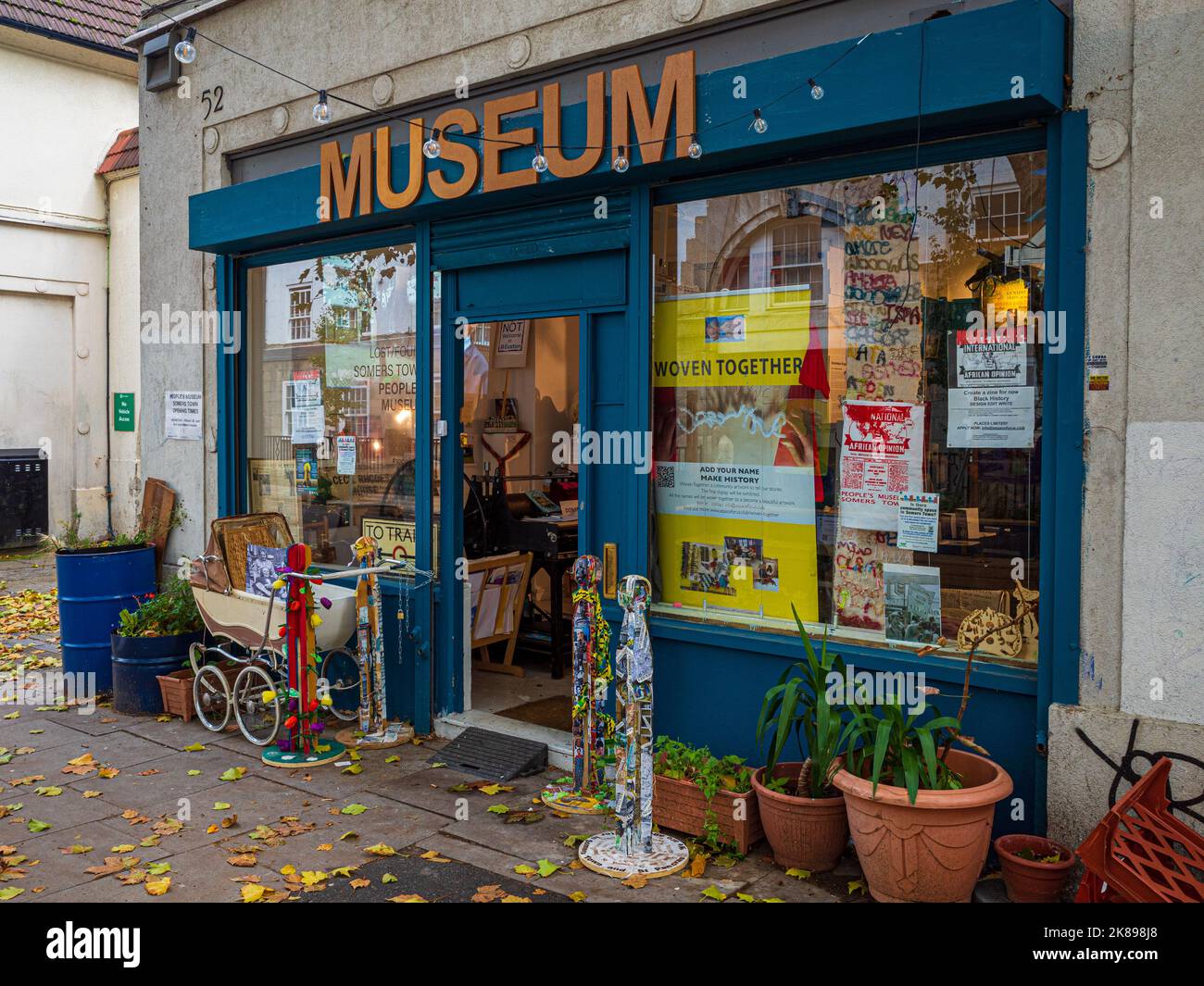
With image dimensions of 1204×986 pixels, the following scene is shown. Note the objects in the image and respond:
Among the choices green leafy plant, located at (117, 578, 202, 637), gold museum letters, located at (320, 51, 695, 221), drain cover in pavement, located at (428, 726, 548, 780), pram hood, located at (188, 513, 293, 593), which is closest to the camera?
gold museum letters, located at (320, 51, 695, 221)

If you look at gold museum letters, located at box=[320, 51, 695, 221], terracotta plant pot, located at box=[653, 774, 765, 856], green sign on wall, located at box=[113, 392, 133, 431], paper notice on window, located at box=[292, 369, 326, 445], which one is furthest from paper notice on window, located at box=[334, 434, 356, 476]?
green sign on wall, located at box=[113, 392, 133, 431]

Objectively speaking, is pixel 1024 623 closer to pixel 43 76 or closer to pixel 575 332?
pixel 575 332

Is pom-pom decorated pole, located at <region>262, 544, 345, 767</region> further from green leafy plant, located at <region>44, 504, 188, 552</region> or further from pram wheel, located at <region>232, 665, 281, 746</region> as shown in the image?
green leafy plant, located at <region>44, 504, 188, 552</region>

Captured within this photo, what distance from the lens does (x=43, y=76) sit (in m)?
15.3

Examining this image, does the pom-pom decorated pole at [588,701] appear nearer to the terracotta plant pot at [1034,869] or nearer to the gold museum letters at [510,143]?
the terracotta plant pot at [1034,869]

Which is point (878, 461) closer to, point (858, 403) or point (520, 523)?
point (858, 403)

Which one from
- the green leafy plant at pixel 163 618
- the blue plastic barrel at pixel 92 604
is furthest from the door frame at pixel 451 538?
the blue plastic barrel at pixel 92 604

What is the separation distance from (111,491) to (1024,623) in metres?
14.8

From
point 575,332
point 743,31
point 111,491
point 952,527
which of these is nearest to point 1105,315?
point 952,527

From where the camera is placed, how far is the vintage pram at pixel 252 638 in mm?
6676

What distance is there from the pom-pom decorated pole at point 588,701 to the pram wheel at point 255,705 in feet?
6.83

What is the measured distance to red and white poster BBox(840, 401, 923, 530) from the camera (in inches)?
203

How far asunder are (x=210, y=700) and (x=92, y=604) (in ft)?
5.15

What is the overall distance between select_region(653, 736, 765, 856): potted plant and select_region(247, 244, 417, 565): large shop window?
2972 millimetres
